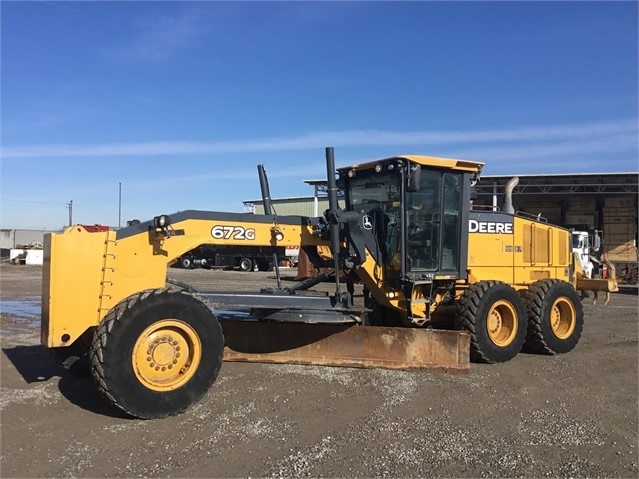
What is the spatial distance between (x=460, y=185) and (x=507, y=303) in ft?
6.07

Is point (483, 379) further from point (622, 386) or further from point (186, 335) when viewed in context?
point (186, 335)

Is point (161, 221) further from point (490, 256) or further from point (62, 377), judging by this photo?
point (490, 256)

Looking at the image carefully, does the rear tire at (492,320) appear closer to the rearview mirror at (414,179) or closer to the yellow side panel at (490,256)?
the yellow side panel at (490,256)

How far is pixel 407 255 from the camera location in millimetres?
7910

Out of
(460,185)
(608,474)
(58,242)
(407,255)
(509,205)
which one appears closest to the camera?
(608,474)

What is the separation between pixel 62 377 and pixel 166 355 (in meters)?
2.05

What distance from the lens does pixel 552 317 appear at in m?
9.41

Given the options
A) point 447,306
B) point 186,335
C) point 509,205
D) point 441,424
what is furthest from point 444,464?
point 509,205

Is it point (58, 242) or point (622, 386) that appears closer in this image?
point (58, 242)

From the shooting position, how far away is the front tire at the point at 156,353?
5.15 meters

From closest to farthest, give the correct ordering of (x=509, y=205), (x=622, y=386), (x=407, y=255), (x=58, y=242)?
(x=58, y=242), (x=622, y=386), (x=407, y=255), (x=509, y=205)

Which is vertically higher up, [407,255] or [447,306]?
[407,255]

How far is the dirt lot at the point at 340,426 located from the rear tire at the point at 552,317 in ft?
3.65

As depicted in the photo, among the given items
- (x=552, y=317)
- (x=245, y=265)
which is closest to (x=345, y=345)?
(x=552, y=317)
